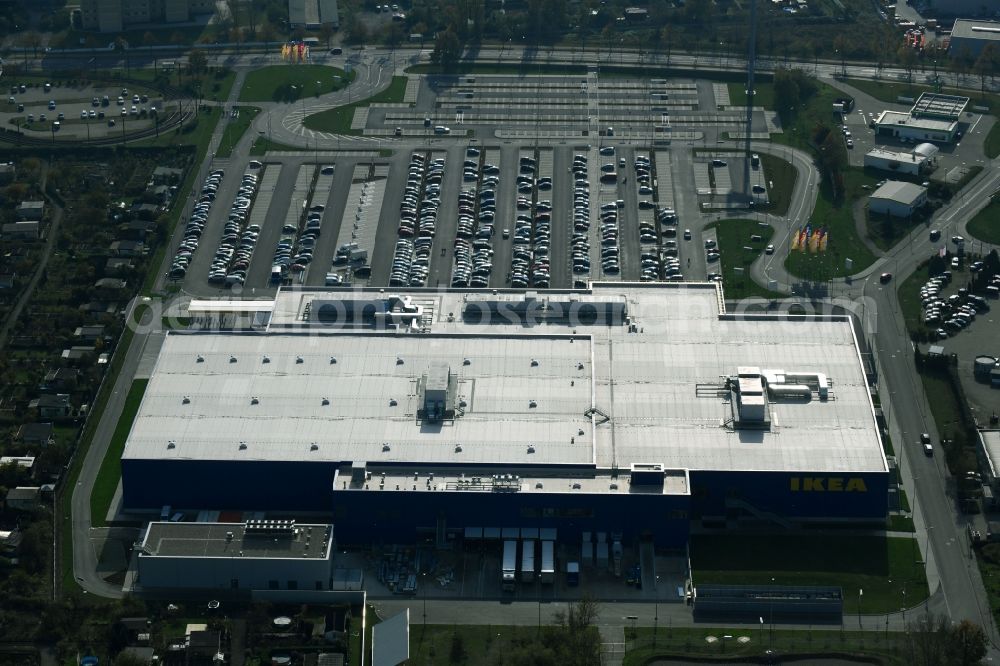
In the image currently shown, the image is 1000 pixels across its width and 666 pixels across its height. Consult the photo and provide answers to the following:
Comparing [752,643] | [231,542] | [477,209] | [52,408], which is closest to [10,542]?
[231,542]

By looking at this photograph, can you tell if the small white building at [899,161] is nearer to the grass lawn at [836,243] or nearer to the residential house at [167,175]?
the grass lawn at [836,243]

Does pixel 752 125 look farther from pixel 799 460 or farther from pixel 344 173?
pixel 799 460

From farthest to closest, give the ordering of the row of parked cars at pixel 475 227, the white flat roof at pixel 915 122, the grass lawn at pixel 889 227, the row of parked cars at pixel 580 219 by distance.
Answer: the white flat roof at pixel 915 122 < the grass lawn at pixel 889 227 < the row of parked cars at pixel 580 219 < the row of parked cars at pixel 475 227

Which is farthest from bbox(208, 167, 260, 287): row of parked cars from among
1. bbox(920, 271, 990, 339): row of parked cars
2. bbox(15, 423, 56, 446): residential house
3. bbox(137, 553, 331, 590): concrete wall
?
bbox(920, 271, 990, 339): row of parked cars

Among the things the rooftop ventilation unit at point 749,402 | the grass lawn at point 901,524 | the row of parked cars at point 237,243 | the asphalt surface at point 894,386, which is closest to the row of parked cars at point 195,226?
the row of parked cars at point 237,243

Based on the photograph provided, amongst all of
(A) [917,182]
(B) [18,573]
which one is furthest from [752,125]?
(B) [18,573]

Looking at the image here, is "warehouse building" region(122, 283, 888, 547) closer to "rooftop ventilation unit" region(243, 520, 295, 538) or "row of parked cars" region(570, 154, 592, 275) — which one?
"rooftop ventilation unit" region(243, 520, 295, 538)
